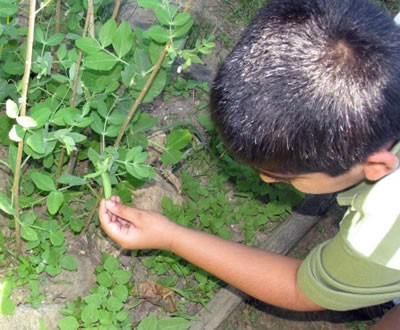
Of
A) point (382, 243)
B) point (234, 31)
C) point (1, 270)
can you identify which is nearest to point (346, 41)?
point (382, 243)

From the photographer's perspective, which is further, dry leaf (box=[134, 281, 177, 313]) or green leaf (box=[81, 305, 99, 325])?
dry leaf (box=[134, 281, 177, 313])

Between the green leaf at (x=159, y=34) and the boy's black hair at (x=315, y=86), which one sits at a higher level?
the boy's black hair at (x=315, y=86)

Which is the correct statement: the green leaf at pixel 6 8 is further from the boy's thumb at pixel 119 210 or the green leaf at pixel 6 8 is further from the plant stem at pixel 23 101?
the boy's thumb at pixel 119 210

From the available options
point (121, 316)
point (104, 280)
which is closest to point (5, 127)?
point (104, 280)

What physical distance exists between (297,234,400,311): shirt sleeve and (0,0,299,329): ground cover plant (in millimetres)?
505

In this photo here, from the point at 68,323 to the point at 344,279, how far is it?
2.73ft

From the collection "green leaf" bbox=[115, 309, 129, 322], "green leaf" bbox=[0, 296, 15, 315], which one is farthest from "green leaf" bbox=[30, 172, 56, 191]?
"green leaf" bbox=[115, 309, 129, 322]

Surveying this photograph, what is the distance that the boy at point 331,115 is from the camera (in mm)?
1538

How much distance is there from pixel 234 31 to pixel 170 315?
57.5 inches

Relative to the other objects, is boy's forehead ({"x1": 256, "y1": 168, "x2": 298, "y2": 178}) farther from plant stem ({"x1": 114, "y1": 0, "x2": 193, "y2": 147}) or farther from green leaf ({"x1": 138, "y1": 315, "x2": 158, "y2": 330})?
green leaf ({"x1": 138, "y1": 315, "x2": 158, "y2": 330})

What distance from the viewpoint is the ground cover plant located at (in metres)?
1.85

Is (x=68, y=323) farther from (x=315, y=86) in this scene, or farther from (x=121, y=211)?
(x=315, y=86)

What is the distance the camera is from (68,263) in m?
2.23

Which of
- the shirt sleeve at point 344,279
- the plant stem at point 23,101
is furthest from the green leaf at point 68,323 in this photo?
the shirt sleeve at point 344,279
